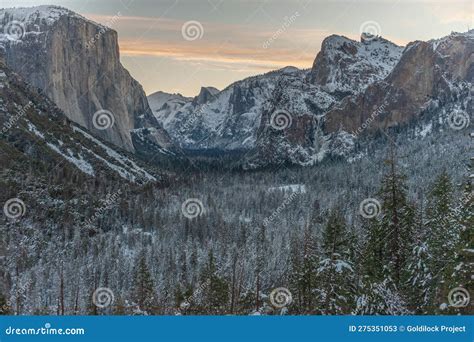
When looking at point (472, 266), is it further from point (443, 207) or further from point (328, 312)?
point (443, 207)

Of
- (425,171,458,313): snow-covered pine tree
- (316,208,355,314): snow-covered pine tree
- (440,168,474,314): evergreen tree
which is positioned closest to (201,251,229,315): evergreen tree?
(316,208,355,314): snow-covered pine tree

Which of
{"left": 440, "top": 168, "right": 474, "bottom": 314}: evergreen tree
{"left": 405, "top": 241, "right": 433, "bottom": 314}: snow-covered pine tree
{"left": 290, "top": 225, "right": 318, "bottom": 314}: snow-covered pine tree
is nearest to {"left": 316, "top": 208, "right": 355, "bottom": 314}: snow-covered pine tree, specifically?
{"left": 405, "top": 241, "right": 433, "bottom": 314}: snow-covered pine tree

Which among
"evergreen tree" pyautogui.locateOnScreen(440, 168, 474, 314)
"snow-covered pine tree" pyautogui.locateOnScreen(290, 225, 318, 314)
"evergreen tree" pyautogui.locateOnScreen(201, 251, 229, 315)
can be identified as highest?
"evergreen tree" pyautogui.locateOnScreen(440, 168, 474, 314)

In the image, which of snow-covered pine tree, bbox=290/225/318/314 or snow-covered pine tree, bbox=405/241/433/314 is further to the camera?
snow-covered pine tree, bbox=290/225/318/314

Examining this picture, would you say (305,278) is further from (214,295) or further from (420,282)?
(214,295)

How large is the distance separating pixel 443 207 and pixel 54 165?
169846 mm

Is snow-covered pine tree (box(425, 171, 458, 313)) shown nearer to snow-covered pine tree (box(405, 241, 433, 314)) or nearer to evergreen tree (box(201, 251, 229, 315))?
snow-covered pine tree (box(405, 241, 433, 314))

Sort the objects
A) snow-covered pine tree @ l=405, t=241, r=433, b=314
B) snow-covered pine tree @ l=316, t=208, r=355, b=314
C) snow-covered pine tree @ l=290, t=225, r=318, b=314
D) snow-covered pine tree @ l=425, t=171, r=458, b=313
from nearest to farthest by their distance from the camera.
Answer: snow-covered pine tree @ l=425, t=171, r=458, b=313
snow-covered pine tree @ l=405, t=241, r=433, b=314
snow-covered pine tree @ l=316, t=208, r=355, b=314
snow-covered pine tree @ l=290, t=225, r=318, b=314

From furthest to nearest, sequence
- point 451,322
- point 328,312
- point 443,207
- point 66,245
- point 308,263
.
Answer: point 66,245 → point 443,207 → point 308,263 → point 328,312 → point 451,322

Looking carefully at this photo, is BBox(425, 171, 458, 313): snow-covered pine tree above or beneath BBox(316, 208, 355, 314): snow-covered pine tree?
above

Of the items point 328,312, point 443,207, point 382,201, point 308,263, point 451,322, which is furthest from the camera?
point 443,207

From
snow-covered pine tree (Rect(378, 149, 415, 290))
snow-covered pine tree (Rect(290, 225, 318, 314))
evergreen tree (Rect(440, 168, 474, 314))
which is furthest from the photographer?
snow-covered pine tree (Rect(290, 225, 318, 314))

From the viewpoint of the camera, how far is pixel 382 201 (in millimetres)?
36250

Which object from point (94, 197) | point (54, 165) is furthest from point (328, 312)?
point (54, 165)
